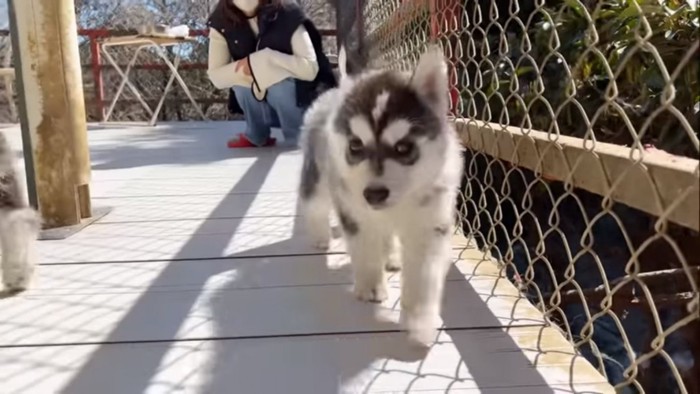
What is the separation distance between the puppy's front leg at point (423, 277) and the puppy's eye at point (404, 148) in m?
0.19

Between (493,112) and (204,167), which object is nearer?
(493,112)

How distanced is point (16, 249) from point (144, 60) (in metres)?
8.77

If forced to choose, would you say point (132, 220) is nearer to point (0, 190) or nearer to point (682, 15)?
point (0, 190)

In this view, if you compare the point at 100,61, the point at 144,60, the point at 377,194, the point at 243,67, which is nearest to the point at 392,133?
the point at 377,194

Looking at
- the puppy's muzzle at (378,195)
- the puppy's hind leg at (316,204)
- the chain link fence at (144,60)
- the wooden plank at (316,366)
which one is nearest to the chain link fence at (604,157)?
the wooden plank at (316,366)

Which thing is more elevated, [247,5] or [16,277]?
[247,5]

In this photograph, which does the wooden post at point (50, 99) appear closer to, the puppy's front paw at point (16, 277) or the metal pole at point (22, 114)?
the metal pole at point (22, 114)

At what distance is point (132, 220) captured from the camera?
288 cm

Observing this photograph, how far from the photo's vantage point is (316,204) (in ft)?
7.75

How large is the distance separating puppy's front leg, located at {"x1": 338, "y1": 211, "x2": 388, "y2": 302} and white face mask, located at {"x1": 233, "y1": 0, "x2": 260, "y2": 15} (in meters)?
3.37

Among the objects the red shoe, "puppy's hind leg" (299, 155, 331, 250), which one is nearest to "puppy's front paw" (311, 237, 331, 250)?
"puppy's hind leg" (299, 155, 331, 250)

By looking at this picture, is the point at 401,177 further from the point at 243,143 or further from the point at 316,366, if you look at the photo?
the point at 243,143

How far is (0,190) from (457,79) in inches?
70.4

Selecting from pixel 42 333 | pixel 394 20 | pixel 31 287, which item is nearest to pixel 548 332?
pixel 42 333
